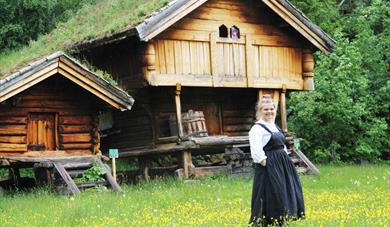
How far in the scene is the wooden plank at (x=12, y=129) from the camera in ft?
53.0

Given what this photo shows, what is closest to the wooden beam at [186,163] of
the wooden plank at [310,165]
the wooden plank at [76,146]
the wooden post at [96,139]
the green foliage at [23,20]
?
the wooden post at [96,139]

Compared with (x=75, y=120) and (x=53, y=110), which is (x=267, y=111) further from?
(x=75, y=120)

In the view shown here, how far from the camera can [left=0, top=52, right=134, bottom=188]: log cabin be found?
15836 mm

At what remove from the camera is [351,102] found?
2656cm

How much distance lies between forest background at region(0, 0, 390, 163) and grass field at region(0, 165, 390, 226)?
30.2 feet

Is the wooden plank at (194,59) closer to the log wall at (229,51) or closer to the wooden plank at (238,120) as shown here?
the log wall at (229,51)

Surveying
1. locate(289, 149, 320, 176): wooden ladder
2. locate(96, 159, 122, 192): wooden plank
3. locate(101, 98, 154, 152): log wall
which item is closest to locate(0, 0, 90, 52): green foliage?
locate(101, 98, 154, 152): log wall

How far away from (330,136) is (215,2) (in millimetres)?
9691

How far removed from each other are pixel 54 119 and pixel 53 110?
9.3 inches

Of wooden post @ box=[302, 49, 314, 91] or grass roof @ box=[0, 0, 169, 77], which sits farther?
wooden post @ box=[302, 49, 314, 91]

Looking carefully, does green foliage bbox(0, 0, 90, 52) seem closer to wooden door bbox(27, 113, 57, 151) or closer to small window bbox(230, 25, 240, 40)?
small window bbox(230, 25, 240, 40)

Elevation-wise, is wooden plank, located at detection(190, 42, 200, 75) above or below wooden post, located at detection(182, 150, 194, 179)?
above

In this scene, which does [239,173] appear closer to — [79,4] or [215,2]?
[215,2]

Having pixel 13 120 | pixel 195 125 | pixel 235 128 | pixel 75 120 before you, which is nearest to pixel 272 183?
pixel 13 120
